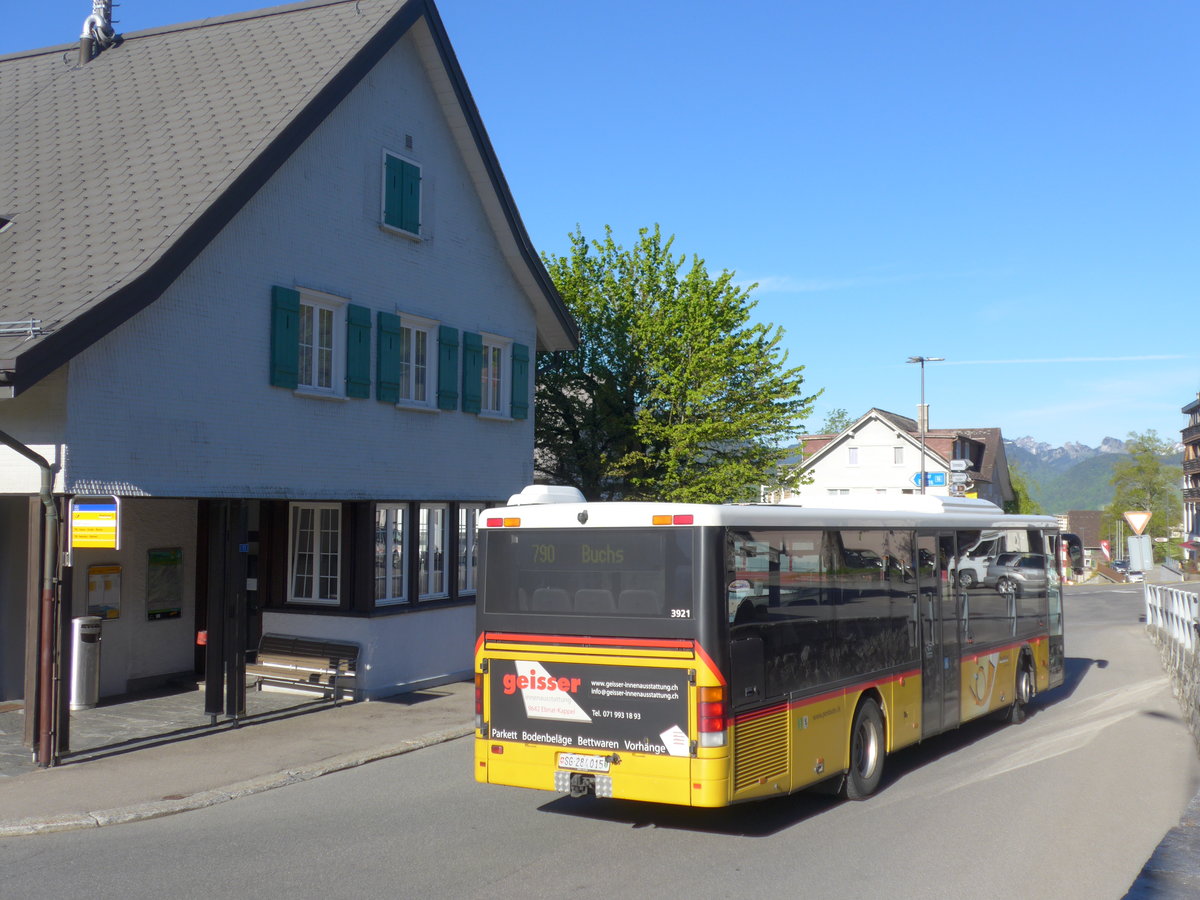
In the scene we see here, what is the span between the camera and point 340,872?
8.05 m

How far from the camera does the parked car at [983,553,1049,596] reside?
1444 cm

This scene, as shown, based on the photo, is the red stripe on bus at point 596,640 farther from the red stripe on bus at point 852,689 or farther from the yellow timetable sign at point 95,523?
the yellow timetable sign at point 95,523

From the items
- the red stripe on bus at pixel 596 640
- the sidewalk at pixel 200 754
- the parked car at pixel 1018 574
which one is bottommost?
the sidewalk at pixel 200 754

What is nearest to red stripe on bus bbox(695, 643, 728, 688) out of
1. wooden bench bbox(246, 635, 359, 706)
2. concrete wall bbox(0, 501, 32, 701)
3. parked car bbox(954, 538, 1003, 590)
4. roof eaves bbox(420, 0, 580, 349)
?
parked car bbox(954, 538, 1003, 590)

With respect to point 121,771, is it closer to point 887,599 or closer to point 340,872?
point 340,872

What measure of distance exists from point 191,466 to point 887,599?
8.03 m

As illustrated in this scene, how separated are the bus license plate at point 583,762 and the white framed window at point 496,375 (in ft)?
37.0

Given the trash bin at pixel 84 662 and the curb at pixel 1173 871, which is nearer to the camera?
the curb at pixel 1173 871

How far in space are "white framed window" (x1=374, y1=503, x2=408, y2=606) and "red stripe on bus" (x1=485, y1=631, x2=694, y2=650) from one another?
298 inches

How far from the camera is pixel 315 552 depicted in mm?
17172

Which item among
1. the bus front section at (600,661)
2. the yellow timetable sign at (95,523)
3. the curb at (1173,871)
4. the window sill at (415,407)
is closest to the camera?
the curb at (1173,871)

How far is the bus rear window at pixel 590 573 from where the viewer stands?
29.3 ft

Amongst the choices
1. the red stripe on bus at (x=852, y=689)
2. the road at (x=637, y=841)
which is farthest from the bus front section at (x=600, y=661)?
the red stripe on bus at (x=852, y=689)

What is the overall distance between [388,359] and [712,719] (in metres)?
10.1
